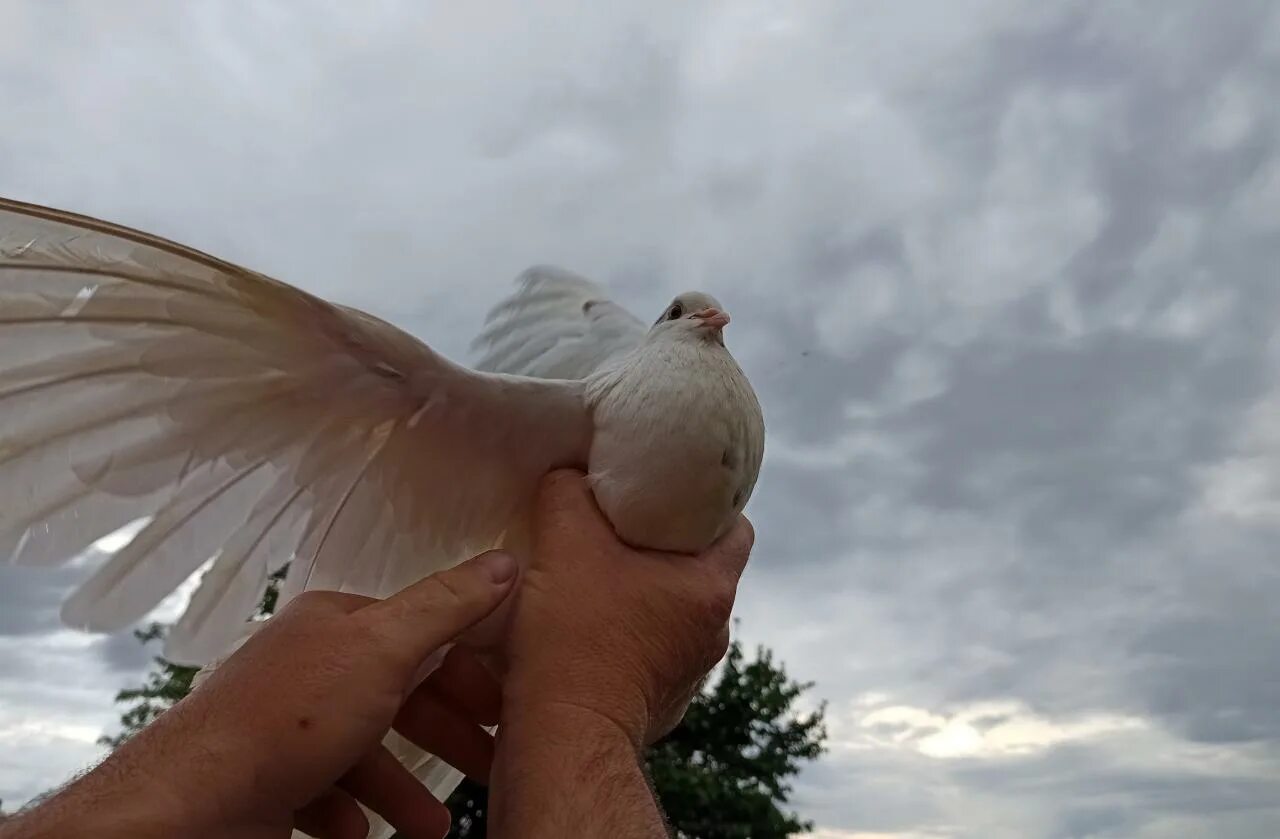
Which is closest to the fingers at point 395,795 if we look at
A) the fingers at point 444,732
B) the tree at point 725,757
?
the fingers at point 444,732

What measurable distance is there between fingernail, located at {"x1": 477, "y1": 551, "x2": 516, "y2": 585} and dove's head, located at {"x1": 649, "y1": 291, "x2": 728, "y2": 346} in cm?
77

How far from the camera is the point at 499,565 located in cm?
213

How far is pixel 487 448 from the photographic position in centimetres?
252

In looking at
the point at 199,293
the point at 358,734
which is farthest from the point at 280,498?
the point at 358,734

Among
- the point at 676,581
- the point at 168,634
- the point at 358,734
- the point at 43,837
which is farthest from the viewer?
the point at 168,634

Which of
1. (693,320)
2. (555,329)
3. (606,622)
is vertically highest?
(555,329)

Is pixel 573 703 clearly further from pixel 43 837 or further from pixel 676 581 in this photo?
pixel 43 837

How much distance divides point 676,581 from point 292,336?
3.58 ft

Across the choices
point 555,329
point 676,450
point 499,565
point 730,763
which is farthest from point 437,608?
point 730,763

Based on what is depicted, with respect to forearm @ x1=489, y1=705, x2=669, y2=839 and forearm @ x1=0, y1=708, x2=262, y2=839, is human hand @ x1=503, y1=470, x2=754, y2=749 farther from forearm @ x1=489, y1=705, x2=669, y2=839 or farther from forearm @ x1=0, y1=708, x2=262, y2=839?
forearm @ x1=0, y1=708, x2=262, y2=839

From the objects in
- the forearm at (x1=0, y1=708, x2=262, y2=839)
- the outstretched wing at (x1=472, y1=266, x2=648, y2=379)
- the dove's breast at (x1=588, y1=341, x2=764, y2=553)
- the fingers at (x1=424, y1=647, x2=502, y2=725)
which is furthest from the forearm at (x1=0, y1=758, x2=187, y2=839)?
the outstretched wing at (x1=472, y1=266, x2=648, y2=379)

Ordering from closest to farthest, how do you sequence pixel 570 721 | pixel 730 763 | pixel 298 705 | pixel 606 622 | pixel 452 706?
pixel 298 705, pixel 570 721, pixel 606 622, pixel 452 706, pixel 730 763

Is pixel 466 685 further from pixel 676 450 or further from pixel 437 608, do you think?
pixel 676 450

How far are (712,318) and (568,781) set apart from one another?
1.29 meters
